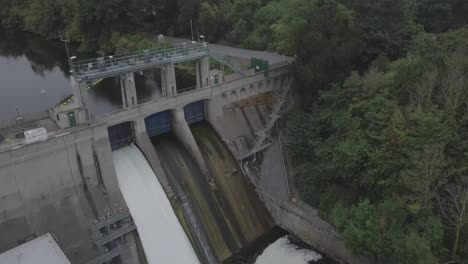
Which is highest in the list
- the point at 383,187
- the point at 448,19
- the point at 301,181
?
the point at 448,19

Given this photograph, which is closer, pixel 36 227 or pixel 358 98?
pixel 36 227

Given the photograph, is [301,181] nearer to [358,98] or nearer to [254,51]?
[358,98]

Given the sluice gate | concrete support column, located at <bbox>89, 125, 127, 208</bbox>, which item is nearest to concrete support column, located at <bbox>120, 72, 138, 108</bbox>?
the sluice gate

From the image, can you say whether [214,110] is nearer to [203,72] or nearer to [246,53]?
[203,72]

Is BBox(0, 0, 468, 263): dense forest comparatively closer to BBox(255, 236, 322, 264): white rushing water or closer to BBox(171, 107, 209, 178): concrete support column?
BBox(255, 236, 322, 264): white rushing water

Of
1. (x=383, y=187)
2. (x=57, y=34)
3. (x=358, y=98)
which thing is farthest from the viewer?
(x=57, y=34)

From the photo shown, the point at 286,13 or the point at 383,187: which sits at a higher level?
the point at 286,13

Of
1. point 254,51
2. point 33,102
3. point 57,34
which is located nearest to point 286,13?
point 254,51
